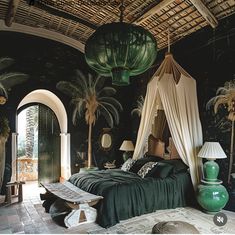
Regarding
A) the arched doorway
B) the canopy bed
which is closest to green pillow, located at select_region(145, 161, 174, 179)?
the canopy bed

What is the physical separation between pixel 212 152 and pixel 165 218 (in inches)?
50.4

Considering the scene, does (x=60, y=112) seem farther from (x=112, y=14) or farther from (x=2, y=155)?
(x=112, y=14)

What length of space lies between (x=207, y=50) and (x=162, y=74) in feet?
3.36

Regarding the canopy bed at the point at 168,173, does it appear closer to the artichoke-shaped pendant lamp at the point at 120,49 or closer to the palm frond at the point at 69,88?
the palm frond at the point at 69,88

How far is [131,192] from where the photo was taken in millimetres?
3877

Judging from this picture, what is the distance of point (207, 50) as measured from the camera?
472cm

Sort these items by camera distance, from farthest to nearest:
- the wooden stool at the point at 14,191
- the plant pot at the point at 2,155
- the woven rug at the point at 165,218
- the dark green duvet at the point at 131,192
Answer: the plant pot at the point at 2,155, the wooden stool at the point at 14,191, the dark green duvet at the point at 131,192, the woven rug at the point at 165,218

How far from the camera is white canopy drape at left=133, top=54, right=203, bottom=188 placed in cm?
434

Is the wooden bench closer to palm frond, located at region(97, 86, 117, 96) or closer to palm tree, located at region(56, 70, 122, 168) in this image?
palm tree, located at region(56, 70, 122, 168)

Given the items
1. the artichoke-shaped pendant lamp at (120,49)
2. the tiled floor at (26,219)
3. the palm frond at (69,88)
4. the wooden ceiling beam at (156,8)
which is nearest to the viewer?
the artichoke-shaped pendant lamp at (120,49)

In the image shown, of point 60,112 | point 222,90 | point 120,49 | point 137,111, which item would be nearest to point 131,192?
point 222,90

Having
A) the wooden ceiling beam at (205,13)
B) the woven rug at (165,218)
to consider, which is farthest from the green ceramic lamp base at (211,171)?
the wooden ceiling beam at (205,13)

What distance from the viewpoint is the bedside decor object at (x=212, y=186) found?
12.8 ft

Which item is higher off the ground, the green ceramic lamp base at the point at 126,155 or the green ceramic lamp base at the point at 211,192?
the green ceramic lamp base at the point at 126,155
